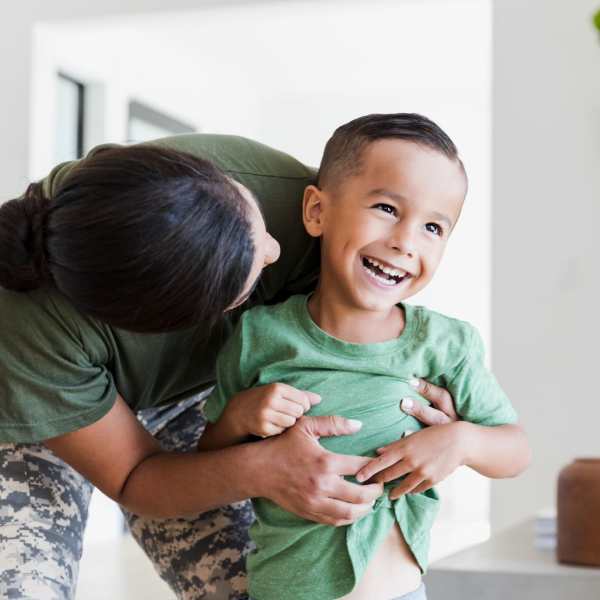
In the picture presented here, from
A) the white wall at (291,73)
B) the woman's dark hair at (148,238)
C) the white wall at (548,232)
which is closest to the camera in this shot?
the woman's dark hair at (148,238)

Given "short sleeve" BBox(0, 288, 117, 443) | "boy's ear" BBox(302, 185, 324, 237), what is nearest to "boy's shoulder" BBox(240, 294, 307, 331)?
"boy's ear" BBox(302, 185, 324, 237)

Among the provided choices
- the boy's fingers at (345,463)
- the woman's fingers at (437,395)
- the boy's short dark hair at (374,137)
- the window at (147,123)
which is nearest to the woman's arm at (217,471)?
the boy's fingers at (345,463)

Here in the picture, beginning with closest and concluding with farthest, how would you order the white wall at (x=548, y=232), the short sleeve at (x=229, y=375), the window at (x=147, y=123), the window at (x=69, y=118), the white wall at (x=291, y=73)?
the short sleeve at (x=229, y=375) → the white wall at (x=548, y=232) → the white wall at (x=291, y=73) → the window at (x=69, y=118) → the window at (x=147, y=123)

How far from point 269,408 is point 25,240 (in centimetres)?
39

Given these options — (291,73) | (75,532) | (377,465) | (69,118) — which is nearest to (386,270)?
(377,465)

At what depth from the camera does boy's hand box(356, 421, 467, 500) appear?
4.78ft

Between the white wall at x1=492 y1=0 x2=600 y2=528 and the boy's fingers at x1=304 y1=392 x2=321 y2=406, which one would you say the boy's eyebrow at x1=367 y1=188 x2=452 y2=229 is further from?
the white wall at x1=492 y1=0 x2=600 y2=528

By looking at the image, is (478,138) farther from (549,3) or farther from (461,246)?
(549,3)

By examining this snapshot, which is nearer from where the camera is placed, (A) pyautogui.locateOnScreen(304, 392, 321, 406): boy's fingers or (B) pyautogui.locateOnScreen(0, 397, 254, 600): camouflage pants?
(A) pyautogui.locateOnScreen(304, 392, 321, 406): boy's fingers

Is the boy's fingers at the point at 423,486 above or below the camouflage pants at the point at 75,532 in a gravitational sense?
above

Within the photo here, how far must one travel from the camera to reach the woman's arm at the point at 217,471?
56.6 inches

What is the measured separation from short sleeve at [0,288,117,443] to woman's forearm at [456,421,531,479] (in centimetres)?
51

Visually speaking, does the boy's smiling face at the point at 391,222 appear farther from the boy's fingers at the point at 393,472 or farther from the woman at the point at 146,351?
the boy's fingers at the point at 393,472

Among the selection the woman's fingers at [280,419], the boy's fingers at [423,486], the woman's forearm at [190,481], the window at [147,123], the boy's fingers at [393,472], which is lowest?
the window at [147,123]
